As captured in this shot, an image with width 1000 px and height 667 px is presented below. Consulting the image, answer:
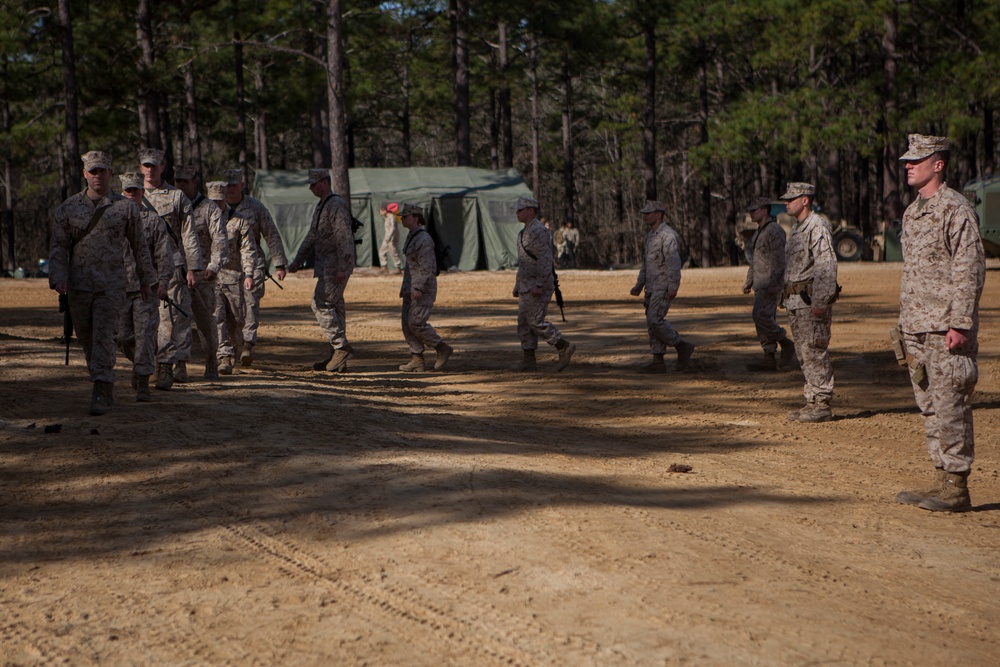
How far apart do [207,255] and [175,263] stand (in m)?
1.32

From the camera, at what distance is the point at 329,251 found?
11.6m

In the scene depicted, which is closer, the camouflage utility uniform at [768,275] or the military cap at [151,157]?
the military cap at [151,157]

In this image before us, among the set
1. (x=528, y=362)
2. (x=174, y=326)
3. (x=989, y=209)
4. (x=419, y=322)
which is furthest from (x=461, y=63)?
(x=174, y=326)

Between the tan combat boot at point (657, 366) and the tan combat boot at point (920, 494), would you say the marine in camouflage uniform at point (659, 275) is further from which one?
the tan combat boot at point (920, 494)

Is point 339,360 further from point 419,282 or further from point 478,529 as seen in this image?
point 478,529

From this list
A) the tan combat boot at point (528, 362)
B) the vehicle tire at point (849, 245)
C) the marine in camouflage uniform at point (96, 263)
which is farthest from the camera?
the vehicle tire at point (849, 245)

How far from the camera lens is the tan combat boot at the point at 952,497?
6.30 metres

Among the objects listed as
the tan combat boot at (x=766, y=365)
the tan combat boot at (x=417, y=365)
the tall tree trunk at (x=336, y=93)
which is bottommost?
the tan combat boot at (x=766, y=365)

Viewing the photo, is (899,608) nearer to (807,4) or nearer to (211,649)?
(211,649)

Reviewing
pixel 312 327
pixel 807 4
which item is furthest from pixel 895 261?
pixel 312 327

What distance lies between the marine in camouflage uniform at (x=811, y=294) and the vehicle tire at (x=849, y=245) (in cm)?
2341

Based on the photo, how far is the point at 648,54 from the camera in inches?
1436

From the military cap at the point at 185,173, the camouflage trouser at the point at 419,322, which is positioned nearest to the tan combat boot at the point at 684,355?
the camouflage trouser at the point at 419,322

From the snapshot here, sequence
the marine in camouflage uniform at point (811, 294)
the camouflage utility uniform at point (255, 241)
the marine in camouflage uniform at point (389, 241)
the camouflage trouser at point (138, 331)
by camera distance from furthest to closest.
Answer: the marine in camouflage uniform at point (389, 241), the camouflage utility uniform at point (255, 241), the marine in camouflage uniform at point (811, 294), the camouflage trouser at point (138, 331)
